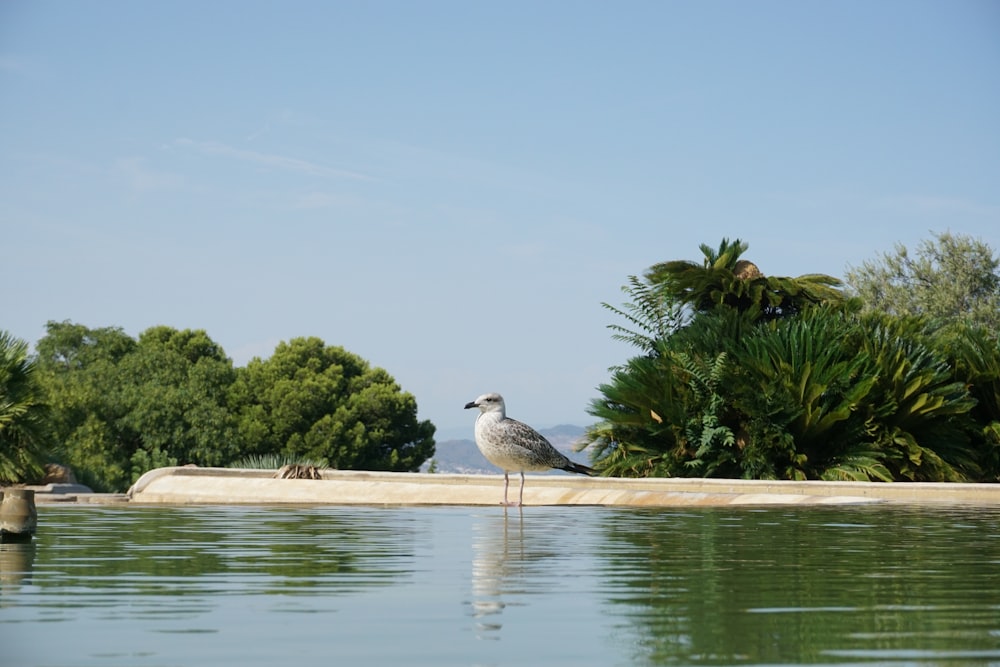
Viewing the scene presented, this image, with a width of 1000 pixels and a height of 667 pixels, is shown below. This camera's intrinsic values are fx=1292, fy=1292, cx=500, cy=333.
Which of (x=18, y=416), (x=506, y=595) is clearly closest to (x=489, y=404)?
(x=506, y=595)

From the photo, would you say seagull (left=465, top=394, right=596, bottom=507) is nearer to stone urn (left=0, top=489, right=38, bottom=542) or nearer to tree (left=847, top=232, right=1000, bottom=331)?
stone urn (left=0, top=489, right=38, bottom=542)

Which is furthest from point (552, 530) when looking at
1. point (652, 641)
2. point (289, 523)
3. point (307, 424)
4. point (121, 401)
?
point (307, 424)

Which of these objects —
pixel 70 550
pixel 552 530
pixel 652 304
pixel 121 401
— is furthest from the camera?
pixel 121 401

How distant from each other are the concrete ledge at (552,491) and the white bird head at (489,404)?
4.62 ft

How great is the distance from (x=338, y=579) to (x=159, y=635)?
7.33 ft

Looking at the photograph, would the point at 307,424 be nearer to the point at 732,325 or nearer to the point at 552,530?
the point at 732,325

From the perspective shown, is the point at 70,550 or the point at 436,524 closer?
the point at 70,550

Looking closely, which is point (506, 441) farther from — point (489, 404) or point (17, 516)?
point (17, 516)

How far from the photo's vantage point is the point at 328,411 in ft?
235

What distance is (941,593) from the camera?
674cm

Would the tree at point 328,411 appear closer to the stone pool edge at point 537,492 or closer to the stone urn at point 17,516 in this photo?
the stone pool edge at point 537,492

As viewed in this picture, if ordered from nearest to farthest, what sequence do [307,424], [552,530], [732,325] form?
[552,530] < [732,325] < [307,424]

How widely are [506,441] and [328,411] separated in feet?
188

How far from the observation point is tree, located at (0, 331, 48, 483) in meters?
22.1
